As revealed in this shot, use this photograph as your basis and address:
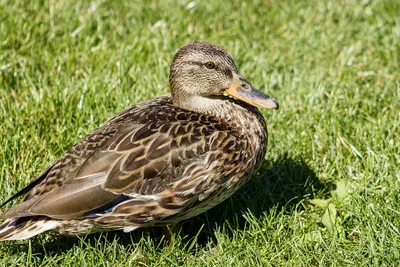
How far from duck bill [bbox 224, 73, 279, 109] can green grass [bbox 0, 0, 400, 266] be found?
719 millimetres

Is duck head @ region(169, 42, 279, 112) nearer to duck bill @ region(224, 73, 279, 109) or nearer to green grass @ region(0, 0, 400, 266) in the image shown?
duck bill @ region(224, 73, 279, 109)

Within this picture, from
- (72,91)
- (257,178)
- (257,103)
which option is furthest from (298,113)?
(72,91)

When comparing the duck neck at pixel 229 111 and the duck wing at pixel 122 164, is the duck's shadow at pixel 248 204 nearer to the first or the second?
the duck wing at pixel 122 164

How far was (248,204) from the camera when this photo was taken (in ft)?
16.7

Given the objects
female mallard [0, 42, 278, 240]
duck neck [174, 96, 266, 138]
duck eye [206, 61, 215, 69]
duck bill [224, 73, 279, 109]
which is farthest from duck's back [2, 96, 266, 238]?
duck eye [206, 61, 215, 69]

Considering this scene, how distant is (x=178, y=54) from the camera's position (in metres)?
4.96

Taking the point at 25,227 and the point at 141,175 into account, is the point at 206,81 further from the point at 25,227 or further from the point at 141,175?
the point at 25,227

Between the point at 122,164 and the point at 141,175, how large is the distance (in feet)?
0.44

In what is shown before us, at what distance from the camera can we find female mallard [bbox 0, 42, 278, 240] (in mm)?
4410

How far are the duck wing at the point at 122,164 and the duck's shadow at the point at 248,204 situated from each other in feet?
1.12

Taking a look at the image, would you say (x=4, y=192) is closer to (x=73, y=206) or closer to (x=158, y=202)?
(x=73, y=206)

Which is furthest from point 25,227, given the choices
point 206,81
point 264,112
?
point 264,112

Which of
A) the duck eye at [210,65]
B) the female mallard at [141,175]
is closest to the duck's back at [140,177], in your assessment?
the female mallard at [141,175]

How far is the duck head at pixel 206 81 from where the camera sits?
193 inches
